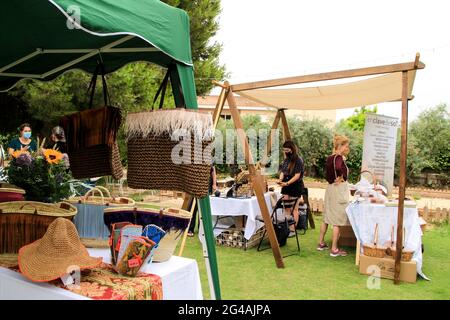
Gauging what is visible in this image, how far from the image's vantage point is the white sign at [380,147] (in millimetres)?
5332

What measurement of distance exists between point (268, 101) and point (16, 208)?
4.74 metres

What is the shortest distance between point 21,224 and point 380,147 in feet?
15.4

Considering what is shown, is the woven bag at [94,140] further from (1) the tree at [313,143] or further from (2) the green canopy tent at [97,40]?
(1) the tree at [313,143]

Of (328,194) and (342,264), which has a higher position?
(328,194)

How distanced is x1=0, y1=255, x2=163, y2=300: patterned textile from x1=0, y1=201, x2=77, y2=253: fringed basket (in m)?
0.08

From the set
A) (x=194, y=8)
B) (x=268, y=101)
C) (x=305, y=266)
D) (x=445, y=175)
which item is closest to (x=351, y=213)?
(x=305, y=266)

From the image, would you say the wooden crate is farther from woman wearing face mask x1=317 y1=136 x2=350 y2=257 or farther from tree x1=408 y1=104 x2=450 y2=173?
tree x1=408 y1=104 x2=450 y2=173

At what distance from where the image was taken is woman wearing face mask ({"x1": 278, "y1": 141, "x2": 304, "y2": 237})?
5602 mm

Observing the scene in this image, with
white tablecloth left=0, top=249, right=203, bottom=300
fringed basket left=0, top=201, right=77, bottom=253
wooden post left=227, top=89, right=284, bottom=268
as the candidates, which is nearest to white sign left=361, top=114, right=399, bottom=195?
wooden post left=227, top=89, right=284, bottom=268

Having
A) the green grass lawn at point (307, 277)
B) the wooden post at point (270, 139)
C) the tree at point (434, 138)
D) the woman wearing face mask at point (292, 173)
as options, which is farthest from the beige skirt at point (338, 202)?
the tree at point (434, 138)

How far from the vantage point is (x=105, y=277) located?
5.55ft

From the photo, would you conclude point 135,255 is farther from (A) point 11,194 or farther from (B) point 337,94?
(B) point 337,94
